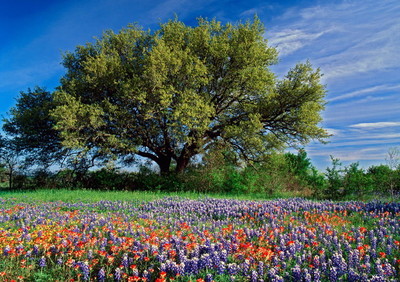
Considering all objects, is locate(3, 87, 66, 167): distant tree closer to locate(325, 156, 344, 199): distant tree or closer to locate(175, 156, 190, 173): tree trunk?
locate(175, 156, 190, 173): tree trunk

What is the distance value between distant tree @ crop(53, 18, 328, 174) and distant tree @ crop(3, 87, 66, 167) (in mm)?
2555

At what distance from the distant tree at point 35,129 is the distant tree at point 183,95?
255 cm

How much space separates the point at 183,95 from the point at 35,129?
10859 mm

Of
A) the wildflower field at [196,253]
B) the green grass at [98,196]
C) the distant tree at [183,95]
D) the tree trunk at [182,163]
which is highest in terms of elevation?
the distant tree at [183,95]

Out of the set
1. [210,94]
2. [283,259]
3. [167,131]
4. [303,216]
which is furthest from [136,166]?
[283,259]

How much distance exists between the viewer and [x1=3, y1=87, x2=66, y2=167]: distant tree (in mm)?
21312

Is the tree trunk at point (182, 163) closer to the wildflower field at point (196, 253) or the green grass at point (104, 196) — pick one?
the green grass at point (104, 196)

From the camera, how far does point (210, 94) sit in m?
21.9

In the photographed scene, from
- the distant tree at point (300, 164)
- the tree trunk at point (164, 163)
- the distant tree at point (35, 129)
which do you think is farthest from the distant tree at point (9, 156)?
the distant tree at point (300, 164)

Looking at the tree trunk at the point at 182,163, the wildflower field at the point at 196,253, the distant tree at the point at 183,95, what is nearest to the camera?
the wildflower field at the point at 196,253

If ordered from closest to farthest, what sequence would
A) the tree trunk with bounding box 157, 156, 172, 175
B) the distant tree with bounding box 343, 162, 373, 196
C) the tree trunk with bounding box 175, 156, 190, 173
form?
1. the distant tree with bounding box 343, 162, 373, 196
2. the tree trunk with bounding box 175, 156, 190, 173
3. the tree trunk with bounding box 157, 156, 172, 175

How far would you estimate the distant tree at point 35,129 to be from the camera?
21312 mm

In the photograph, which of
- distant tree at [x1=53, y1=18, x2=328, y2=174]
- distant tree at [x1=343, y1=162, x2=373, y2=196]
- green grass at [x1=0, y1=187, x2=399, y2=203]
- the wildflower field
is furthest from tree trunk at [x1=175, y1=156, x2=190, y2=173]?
the wildflower field

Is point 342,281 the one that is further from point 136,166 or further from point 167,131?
point 136,166
